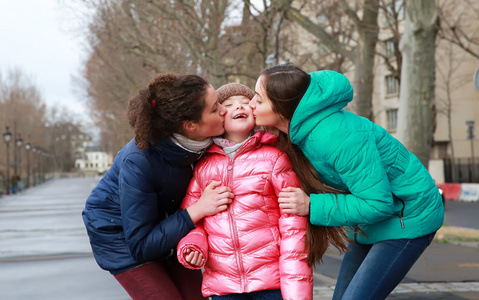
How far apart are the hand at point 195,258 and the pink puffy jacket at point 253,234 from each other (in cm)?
2

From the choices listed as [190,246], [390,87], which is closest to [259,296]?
[190,246]

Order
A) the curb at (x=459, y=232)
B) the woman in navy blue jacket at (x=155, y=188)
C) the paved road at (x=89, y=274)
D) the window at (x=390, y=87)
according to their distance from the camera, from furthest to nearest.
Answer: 1. the window at (x=390, y=87)
2. the curb at (x=459, y=232)
3. the paved road at (x=89, y=274)
4. the woman in navy blue jacket at (x=155, y=188)

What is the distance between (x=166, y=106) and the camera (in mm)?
3184

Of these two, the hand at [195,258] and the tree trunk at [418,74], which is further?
the tree trunk at [418,74]

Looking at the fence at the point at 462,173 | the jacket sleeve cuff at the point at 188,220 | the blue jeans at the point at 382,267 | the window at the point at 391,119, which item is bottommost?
the fence at the point at 462,173

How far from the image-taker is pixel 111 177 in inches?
136

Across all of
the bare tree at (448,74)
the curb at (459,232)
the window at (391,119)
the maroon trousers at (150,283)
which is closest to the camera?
the maroon trousers at (150,283)

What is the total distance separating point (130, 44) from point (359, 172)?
86.2 feet

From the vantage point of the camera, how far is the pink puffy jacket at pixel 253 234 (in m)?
3.12

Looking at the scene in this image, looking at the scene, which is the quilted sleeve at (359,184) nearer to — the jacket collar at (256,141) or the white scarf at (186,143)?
the jacket collar at (256,141)

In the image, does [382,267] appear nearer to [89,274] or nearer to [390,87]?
[89,274]

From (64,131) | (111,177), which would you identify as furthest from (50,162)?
(111,177)

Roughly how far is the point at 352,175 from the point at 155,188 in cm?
102

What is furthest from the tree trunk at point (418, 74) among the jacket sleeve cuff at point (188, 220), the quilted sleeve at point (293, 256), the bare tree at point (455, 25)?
the jacket sleeve cuff at point (188, 220)
